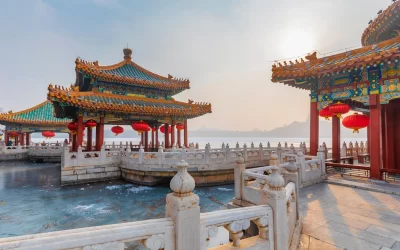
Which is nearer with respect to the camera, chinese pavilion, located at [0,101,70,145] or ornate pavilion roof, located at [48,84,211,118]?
ornate pavilion roof, located at [48,84,211,118]

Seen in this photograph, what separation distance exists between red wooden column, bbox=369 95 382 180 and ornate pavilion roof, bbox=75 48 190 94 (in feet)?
50.7

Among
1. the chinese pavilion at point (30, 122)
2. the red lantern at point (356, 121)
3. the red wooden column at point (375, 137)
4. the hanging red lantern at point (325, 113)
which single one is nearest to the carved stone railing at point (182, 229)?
the red wooden column at point (375, 137)

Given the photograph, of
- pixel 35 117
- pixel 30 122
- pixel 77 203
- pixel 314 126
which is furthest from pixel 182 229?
pixel 35 117

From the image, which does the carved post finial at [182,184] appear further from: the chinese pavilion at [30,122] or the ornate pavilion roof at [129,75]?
the chinese pavilion at [30,122]

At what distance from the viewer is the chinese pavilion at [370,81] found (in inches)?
318

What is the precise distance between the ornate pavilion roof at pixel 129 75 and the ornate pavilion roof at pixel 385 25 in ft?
48.5

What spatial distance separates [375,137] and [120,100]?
16545 millimetres

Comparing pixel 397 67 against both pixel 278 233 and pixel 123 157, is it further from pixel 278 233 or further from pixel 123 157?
pixel 123 157

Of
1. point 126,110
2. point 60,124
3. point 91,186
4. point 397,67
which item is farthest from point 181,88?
point 60,124

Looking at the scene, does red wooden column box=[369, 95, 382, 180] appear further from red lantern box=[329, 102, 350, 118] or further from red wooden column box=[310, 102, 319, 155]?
red wooden column box=[310, 102, 319, 155]

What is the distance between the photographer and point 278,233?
3.29m

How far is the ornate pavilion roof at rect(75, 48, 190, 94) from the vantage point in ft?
53.7

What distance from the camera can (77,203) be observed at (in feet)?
32.6

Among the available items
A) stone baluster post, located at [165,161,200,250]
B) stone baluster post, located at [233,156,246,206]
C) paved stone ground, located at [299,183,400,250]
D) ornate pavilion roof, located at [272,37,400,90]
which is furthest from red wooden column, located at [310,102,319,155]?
stone baluster post, located at [165,161,200,250]
